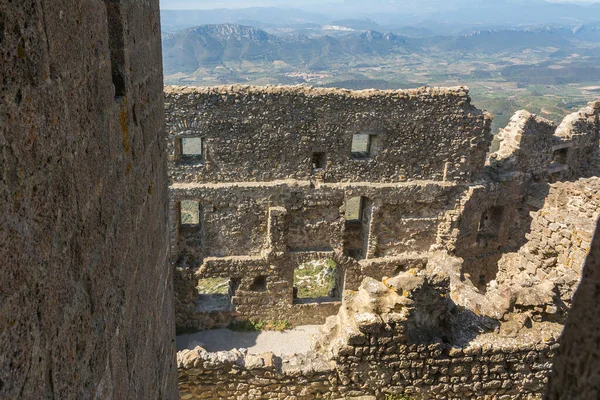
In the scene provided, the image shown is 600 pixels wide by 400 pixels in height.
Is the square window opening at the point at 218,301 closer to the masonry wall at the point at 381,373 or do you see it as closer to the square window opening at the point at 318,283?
the square window opening at the point at 318,283

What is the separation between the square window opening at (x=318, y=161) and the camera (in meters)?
13.8

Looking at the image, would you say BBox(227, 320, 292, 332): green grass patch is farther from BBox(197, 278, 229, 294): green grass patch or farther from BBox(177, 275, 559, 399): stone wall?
BBox(177, 275, 559, 399): stone wall

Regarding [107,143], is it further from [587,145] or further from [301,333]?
[587,145]

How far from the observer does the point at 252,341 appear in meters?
13.9

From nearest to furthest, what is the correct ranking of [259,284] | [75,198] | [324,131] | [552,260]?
[75,198]
[552,260]
[324,131]
[259,284]

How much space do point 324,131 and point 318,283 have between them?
765cm

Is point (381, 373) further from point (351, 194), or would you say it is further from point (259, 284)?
point (259, 284)

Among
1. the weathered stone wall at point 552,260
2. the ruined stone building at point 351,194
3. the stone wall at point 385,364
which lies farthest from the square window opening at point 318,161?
the stone wall at point 385,364

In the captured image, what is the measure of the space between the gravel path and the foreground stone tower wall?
1069 cm

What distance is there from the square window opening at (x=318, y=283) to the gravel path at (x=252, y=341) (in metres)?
1.24

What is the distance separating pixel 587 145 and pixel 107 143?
762 inches

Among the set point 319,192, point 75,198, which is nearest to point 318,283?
point 319,192

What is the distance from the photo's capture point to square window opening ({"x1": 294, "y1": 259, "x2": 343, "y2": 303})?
614 inches

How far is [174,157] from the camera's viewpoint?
1299 cm
